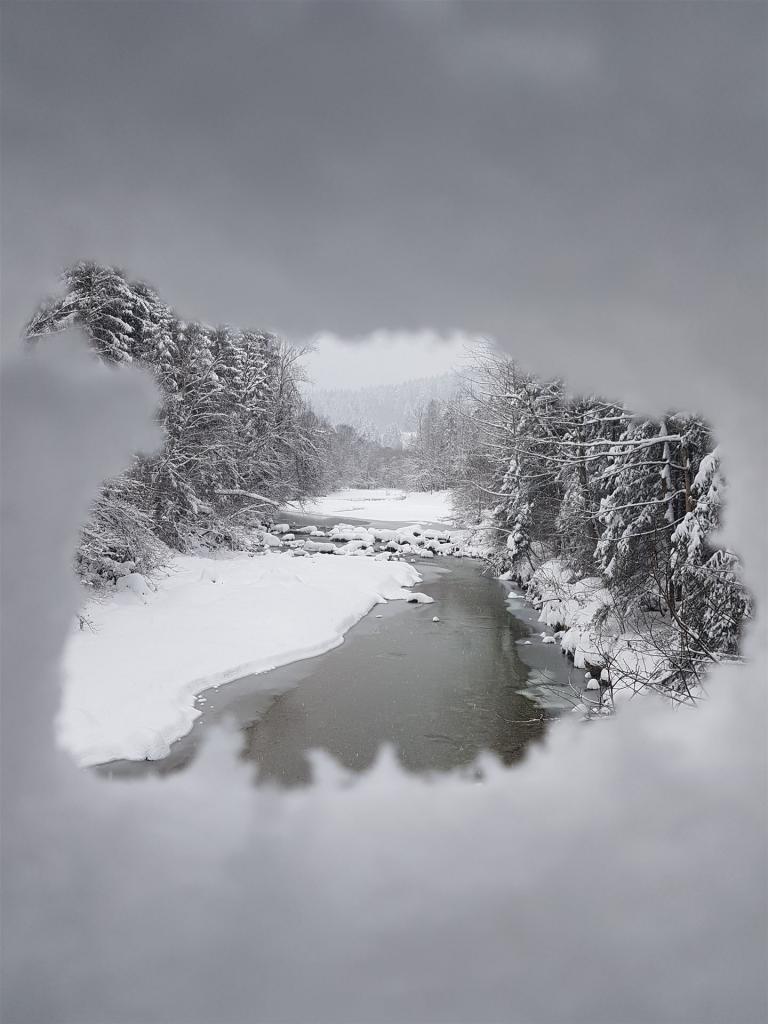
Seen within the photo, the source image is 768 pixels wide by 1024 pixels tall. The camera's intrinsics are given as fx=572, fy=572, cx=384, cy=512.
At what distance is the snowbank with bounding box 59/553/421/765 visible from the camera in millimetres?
6562

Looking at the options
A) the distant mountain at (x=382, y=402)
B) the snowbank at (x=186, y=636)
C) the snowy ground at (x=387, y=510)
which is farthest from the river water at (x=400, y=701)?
the distant mountain at (x=382, y=402)

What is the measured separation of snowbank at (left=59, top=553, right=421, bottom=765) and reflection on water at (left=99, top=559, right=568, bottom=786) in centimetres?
33

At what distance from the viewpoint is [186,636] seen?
9.85 meters

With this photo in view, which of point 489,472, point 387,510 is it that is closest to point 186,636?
point 489,472

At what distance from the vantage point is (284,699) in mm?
7855

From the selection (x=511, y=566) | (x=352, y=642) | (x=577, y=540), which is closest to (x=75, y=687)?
(x=352, y=642)

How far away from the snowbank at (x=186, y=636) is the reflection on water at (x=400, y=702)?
0.33 metres

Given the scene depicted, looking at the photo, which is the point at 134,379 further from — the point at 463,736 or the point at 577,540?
the point at 577,540

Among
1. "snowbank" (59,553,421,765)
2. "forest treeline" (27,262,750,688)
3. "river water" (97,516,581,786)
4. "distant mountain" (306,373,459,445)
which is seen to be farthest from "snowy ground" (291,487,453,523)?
"distant mountain" (306,373,459,445)

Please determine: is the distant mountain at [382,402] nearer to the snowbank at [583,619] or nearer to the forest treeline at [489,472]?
the forest treeline at [489,472]

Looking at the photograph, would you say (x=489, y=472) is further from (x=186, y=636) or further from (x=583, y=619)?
(x=186, y=636)

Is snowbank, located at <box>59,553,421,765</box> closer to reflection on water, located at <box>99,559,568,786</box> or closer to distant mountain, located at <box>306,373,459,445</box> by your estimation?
reflection on water, located at <box>99,559,568,786</box>

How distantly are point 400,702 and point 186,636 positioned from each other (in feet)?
13.8

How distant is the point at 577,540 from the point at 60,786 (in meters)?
12.7
